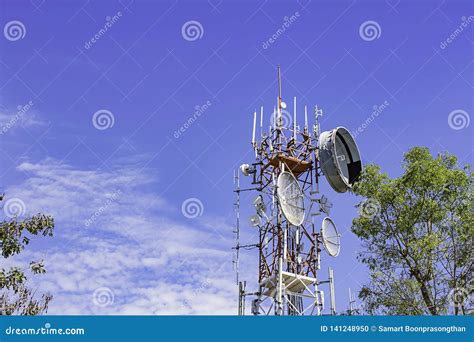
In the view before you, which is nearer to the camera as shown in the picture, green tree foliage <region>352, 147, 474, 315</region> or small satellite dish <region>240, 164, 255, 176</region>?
green tree foliage <region>352, 147, 474, 315</region>

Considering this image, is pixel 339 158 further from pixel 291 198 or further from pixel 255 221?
pixel 255 221

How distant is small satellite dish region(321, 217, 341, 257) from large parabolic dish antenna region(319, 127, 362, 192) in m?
1.10

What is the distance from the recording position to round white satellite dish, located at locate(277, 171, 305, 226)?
1705 centimetres

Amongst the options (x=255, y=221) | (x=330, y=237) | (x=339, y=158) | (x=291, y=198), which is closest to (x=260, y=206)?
(x=255, y=221)

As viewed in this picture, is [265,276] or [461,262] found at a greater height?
[265,276]

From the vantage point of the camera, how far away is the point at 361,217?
1370cm

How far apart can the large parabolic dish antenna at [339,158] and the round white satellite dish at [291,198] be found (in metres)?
1.21

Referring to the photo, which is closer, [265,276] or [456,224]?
[456,224]

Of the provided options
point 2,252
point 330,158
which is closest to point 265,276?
point 330,158

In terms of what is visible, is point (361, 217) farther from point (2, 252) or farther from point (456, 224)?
point (2, 252)

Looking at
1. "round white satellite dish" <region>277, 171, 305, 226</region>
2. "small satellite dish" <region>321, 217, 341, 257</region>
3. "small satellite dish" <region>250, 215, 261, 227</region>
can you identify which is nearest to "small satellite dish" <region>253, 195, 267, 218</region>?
"small satellite dish" <region>250, 215, 261, 227</region>

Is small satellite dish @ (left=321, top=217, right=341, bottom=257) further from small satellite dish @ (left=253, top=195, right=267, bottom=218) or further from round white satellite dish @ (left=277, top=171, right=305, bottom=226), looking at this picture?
small satellite dish @ (left=253, top=195, right=267, bottom=218)

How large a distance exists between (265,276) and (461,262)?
6.38 meters
